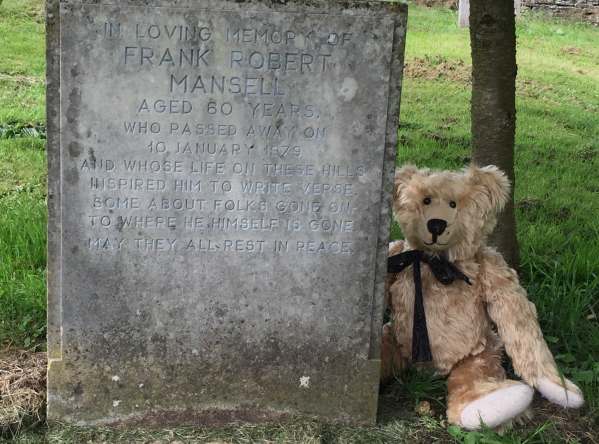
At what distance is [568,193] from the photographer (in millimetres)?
6078

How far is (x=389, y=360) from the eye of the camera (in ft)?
11.4

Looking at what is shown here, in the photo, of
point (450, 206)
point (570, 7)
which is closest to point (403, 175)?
point (450, 206)

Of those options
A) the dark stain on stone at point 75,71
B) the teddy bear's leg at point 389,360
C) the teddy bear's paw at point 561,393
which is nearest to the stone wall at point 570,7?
the teddy bear's leg at point 389,360

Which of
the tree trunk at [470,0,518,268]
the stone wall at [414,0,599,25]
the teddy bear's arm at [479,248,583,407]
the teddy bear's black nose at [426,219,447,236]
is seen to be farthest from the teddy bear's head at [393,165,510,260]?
the stone wall at [414,0,599,25]

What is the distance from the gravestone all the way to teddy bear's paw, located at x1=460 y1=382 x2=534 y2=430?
0.40 meters

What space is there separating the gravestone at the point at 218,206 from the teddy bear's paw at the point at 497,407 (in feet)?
1.32

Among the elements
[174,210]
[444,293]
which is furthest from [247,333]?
[444,293]

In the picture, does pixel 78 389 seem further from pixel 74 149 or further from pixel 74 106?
pixel 74 106

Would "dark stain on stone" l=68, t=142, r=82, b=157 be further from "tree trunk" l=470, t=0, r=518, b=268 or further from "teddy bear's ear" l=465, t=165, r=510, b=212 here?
"tree trunk" l=470, t=0, r=518, b=268

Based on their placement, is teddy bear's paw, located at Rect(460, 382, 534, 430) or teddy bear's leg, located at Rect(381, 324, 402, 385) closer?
teddy bear's paw, located at Rect(460, 382, 534, 430)

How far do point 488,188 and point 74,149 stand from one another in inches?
66.6

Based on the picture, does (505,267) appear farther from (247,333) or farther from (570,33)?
(570,33)

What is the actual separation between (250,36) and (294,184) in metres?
0.57

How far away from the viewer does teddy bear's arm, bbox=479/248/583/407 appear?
317 cm
